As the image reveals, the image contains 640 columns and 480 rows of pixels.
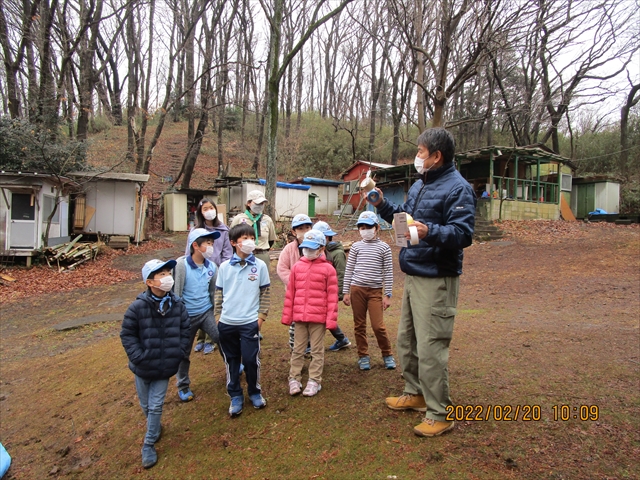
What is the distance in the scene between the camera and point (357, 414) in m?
3.25

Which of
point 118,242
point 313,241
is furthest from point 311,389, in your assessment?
point 118,242

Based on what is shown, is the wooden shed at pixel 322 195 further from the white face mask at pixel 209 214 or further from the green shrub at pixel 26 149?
the white face mask at pixel 209 214

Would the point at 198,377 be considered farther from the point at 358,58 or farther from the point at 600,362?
the point at 358,58

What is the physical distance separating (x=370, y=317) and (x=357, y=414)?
3.88ft

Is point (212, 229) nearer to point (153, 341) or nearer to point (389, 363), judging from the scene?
point (153, 341)

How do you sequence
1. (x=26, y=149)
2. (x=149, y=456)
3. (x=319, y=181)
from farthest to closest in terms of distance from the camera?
1. (x=319, y=181)
2. (x=26, y=149)
3. (x=149, y=456)

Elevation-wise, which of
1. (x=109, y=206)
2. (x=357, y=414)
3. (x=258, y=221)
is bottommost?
(x=357, y=414)

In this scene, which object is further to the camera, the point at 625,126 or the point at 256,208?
the point at 625,126

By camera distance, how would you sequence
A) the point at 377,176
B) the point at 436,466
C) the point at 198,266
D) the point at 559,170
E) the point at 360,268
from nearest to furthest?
the point at 436,466 → the point at 198,266 → the point at 360,268 → the point at 559,170 → the point at 377,176

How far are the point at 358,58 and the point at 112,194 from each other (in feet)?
81.3

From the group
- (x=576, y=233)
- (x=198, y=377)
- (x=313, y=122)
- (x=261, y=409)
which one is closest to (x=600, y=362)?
(x=261, y=409)

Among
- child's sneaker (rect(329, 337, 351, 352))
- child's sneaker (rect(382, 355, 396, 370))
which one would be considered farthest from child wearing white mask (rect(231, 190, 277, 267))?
child's sneaker (rect(382, 355, 396, 370))

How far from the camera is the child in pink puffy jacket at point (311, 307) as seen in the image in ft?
12.1

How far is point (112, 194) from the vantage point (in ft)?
56.3
